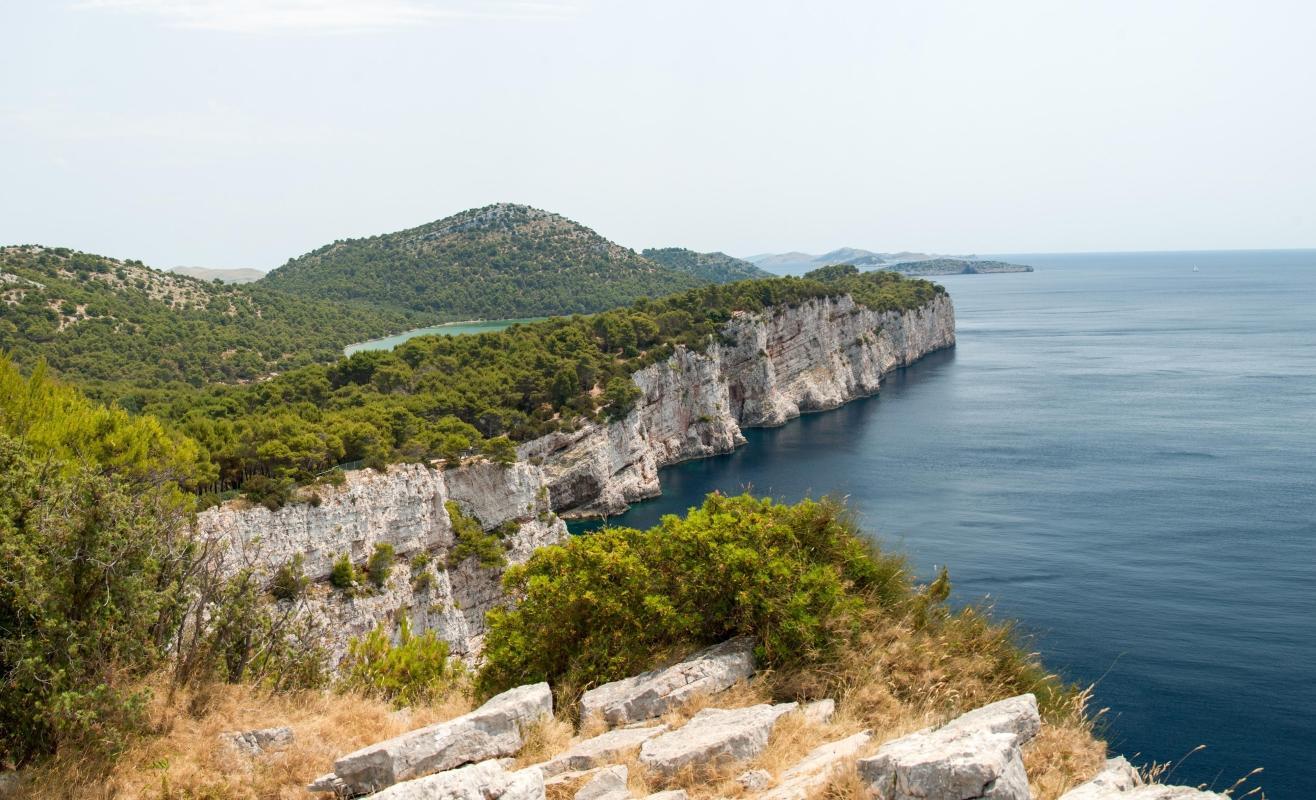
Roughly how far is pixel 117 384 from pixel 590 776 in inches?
2263

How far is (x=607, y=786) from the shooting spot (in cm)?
898

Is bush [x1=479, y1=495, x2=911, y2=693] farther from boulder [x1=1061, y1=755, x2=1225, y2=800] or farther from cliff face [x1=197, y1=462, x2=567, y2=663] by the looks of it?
cliff face [x1=197, y1=462, x2=567, y2=663]

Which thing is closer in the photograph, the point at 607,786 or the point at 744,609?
the point at 607,786

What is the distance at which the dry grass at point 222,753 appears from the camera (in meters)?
8.74

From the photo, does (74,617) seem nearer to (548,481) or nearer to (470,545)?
(470,545)

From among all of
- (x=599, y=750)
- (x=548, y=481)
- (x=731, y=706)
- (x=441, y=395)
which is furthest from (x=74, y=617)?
(x=548, y=481)

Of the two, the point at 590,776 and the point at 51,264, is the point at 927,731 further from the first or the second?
the point at 51,264

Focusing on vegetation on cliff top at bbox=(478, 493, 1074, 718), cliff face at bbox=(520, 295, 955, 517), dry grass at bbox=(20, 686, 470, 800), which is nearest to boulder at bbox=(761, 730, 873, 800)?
vegetation on cliff top at bbox=(478, 493, 1074, 718)

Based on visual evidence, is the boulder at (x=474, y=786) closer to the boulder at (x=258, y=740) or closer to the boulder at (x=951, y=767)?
the boulder at (x=258, y=740)

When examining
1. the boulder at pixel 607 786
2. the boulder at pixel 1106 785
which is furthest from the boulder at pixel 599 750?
the boulder at pixel 1106 785

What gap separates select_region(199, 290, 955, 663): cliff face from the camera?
2894cm

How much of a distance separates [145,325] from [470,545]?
183ft

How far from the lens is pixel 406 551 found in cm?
3284

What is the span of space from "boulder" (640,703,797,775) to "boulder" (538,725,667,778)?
0.23 meters
